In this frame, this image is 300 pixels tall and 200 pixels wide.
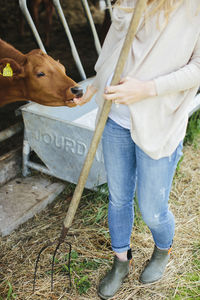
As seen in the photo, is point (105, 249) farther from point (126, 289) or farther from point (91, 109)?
point (91, 109)

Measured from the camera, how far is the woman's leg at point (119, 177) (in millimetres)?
1550

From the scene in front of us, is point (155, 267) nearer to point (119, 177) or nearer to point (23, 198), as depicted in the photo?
point (119, 177)

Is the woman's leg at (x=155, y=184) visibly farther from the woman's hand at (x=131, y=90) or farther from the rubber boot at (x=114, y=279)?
the rubber boot at (x=114, y=279)

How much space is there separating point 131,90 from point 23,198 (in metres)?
1.65

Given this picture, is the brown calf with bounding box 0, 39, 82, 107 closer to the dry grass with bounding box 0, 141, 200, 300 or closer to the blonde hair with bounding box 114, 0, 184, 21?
the dry grass with bounding box 0, 141, 200, 300

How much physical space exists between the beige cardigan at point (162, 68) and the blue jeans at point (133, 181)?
0.31 ft

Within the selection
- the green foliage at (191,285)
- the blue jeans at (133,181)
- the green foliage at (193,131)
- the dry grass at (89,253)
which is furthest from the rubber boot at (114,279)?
the green foliage at (193,131)

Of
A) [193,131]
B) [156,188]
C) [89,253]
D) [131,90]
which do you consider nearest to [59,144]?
[89,253]

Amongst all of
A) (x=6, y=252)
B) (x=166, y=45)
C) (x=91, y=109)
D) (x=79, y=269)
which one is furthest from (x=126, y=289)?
(x=91, y=109)

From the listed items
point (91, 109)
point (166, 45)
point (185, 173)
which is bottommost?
point (185, 173)

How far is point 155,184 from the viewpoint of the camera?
1.52 m

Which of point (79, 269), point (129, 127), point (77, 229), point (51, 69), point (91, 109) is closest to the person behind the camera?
point (129, 127)

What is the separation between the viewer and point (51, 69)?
2287 mm

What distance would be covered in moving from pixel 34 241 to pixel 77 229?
0.29 meters
